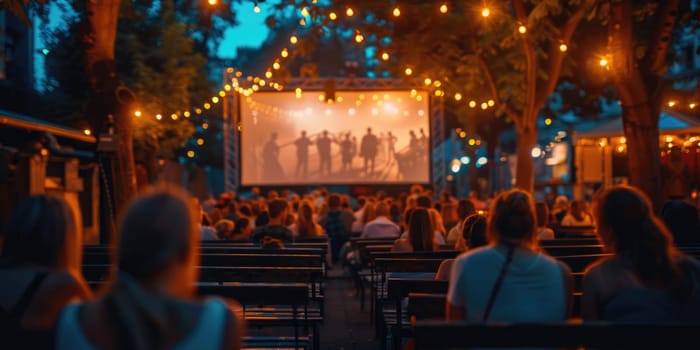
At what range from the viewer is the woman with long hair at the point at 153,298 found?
9.39ft

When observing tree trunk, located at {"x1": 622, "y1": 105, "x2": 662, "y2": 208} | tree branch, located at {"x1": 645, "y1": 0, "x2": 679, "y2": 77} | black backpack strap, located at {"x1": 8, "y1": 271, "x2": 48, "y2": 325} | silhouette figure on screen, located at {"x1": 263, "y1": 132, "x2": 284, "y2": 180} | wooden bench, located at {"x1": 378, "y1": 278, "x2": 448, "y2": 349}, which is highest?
tree branch, located at {"x1": 645, "y1": 0, "x2": 679, "y2": 77}

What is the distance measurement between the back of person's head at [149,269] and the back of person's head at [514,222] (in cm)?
174

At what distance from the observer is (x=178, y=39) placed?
2802 cm

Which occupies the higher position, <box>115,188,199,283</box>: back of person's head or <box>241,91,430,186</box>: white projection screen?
<box>241,91,430,186</box>: white projection screen

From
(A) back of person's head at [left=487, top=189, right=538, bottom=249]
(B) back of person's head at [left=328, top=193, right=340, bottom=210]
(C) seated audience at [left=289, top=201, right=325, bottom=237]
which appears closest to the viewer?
(A) back of person's head at [left=487, top=189, right=538, bottom=249]

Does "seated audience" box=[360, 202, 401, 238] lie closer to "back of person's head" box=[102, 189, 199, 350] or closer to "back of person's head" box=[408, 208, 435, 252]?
"back of person's head" box=[408, 208, 435, 252]

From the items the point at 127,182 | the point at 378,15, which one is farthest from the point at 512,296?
the point at 378,15

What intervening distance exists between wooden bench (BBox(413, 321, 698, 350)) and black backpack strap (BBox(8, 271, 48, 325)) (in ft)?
4.87

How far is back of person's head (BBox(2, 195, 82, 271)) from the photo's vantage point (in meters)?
3.53

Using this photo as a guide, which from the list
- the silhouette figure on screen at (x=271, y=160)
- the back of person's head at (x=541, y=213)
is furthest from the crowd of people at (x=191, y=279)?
the silhouette figure on screen at (x=271, y=160)

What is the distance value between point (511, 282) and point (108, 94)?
8.93 m

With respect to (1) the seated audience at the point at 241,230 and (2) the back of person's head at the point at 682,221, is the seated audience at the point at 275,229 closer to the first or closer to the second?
(1) the seated audience at the point at 241,230

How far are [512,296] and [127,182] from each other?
9019mm

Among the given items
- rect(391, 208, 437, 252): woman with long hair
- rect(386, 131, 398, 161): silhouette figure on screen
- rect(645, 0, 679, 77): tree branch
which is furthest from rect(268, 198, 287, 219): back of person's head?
rect(386, 131, 398, 161): silhouette figure on screen
